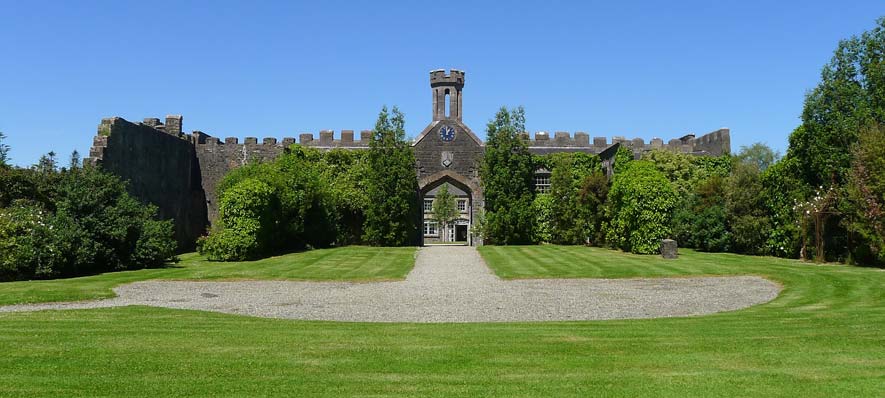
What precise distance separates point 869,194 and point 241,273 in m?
19.1

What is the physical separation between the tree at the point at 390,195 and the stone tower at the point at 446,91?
10.3ft

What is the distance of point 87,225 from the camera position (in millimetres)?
19562

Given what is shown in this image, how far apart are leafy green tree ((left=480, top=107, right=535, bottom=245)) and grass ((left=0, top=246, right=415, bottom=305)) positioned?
7795 millimetres

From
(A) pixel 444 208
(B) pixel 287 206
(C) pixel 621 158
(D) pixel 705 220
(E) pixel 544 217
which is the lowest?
(D) pixel 705 220

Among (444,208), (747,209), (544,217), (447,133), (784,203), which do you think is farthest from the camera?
(444,208)

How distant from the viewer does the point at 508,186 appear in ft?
110

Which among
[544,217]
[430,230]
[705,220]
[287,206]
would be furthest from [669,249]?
[430,230]

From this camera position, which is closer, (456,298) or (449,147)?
(456,298)

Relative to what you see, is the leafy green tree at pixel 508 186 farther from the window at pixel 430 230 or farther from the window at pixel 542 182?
the window at pixel 430 230

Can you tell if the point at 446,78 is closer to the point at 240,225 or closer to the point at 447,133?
the point at 447,133

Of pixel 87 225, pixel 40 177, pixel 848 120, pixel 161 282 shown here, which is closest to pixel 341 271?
pixel 161 282

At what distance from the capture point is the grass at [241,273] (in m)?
13.9

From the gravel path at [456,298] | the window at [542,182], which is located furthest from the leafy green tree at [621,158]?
the gravel path at [456,298]

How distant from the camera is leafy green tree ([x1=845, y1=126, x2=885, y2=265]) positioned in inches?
822
